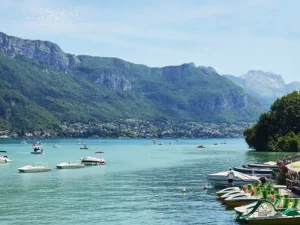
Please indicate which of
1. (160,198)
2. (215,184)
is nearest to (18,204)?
(160,198)

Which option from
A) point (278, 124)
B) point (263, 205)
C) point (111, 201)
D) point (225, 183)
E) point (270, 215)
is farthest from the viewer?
point (278, 124)

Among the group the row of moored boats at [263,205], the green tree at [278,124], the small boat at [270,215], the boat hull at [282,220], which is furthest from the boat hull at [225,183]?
the green tree at [278,124]

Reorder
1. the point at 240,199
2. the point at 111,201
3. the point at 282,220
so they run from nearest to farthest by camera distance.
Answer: the point at 282,220 < the point at 240,199 < the point at 111,201

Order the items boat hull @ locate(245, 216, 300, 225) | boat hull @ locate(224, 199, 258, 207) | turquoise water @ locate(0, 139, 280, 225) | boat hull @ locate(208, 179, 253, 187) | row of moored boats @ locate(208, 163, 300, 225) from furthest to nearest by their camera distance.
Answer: boat hull @ locate(208, 179, 253, 187) → boat hull @ locate(224, 199, 258, 207) → turquoise water @ locate(0, 139, 280, 225) → row of moored boats @ locate(208, 163, 300, 225) → boat hull @ locate(245, 216, 300, 225)

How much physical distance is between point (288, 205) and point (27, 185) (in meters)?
41.7

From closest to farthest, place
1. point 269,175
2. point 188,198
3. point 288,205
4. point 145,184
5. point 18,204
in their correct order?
point 288,205
point 18,204
point 188,198
point 145,184
point 269,175

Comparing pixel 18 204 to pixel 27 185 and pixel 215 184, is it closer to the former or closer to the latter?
pixel 27 185

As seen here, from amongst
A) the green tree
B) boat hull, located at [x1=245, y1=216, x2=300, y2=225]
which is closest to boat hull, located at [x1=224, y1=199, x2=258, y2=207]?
boat hull, located at [x1=245, y1=216, x2=300, y2=225]

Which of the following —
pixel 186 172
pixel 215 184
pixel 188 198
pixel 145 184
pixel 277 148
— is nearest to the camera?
pixel 188 198

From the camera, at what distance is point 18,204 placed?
53781 mm

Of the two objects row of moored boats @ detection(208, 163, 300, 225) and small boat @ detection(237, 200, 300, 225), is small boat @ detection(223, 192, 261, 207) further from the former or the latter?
small boat @ detection(237, 200, 300, 225)

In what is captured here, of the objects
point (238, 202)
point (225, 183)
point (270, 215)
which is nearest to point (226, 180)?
point (225, 183)

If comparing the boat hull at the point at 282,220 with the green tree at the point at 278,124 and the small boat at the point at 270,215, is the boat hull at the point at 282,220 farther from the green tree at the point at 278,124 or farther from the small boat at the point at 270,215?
the green tree at the point at 278,124

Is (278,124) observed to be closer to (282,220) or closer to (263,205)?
(263,205)
